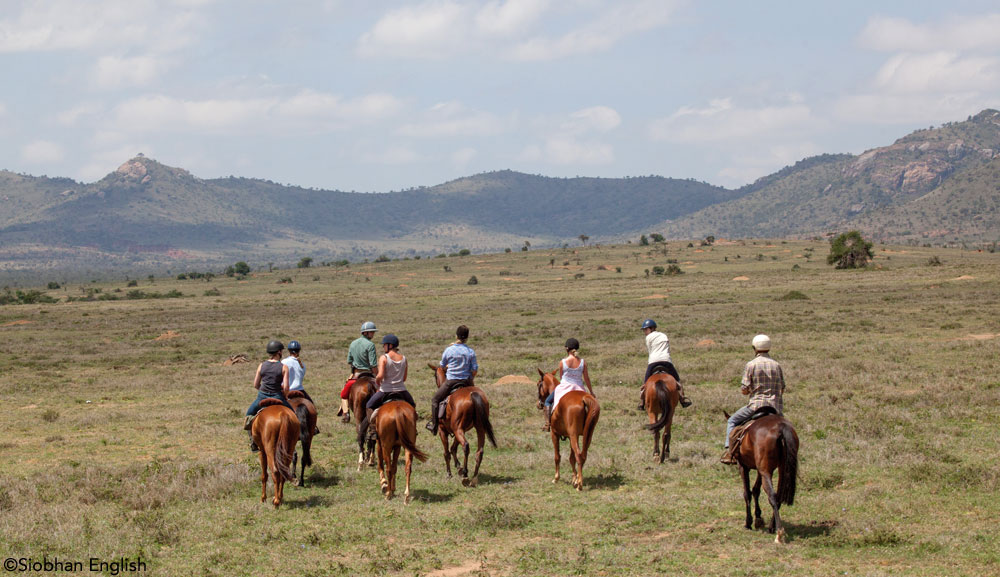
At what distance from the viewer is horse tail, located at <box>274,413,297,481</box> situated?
39.2ft

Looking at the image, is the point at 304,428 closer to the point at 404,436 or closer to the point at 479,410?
the point at 404,436

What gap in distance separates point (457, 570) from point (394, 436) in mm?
3320

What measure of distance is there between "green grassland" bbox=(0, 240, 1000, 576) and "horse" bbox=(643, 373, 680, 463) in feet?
1.61

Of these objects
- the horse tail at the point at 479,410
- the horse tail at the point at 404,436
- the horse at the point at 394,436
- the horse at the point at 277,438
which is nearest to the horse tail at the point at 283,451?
the horse at the point at 277,438

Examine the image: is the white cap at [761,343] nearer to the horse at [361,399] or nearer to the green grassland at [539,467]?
the green grassland at [539,467]

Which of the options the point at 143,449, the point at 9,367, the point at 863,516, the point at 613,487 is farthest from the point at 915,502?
the point at 9,367

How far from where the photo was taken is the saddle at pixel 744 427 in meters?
10.4

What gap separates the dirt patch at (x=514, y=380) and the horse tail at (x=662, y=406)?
10930 mm

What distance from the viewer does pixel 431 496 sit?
12.9 meters

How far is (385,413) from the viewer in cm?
1241

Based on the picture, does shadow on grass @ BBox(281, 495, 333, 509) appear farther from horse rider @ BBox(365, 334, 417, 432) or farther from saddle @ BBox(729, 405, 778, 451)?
saddle @ BBox(729, 405, 778, 451)

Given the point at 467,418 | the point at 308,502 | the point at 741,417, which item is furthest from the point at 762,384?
the point at 308,502

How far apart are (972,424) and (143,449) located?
18009 mm

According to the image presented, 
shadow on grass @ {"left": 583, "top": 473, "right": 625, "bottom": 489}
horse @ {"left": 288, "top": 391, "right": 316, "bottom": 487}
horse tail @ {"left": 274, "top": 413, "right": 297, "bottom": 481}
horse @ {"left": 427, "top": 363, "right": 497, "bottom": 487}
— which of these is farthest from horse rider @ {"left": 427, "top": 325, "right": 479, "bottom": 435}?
horse tail @ {"left": 274, "top": 413, "right": 297, "bottom": 481}
